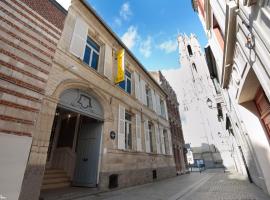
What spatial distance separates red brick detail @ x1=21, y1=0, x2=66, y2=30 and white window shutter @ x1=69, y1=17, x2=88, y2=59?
0.75 m

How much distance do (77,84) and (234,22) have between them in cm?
534

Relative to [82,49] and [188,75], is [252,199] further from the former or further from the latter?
[188,75]

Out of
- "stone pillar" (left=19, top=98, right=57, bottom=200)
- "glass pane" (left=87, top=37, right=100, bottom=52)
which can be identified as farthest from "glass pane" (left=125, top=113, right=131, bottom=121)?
"stone pillar" (left=19, top=98, right=57, bottom=200)

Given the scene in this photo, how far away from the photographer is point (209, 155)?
89.2ft

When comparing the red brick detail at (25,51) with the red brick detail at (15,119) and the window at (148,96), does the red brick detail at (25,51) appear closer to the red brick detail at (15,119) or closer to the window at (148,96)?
the red brick detail at (15,119)

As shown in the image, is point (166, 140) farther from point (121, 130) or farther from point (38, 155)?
point (38, 155)

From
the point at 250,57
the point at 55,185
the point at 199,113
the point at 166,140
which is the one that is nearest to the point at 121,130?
the point at 55,185

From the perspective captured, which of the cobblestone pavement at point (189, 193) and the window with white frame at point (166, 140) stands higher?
the window with white frame at point (166, 140)

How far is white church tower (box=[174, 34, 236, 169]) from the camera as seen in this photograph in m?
26.4

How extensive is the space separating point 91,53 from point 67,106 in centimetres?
336

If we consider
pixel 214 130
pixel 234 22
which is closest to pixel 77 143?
pixel 234 22

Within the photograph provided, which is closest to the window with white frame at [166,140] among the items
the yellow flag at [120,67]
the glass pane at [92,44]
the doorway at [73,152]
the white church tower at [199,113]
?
the yellow flag at [120,67]

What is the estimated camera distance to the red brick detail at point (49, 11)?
4930 millimetres

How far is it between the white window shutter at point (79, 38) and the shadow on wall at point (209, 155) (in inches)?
1100
